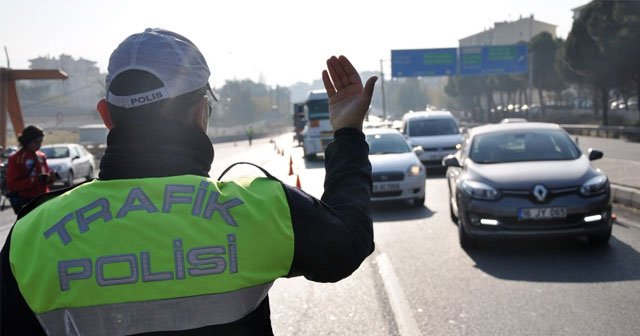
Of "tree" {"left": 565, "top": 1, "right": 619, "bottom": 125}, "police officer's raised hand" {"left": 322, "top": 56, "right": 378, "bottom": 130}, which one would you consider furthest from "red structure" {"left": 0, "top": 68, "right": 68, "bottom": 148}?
"tree" {"left": 565, "top": 1, "right": 619, "bottom": 125}

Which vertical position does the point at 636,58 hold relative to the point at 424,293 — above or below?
above

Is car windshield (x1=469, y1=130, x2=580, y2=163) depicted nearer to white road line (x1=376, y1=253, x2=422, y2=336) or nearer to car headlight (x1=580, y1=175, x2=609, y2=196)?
car headlight (x1=580, y1=175, x2=609, y2=196)

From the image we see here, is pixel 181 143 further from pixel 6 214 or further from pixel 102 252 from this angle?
pixel 6 214

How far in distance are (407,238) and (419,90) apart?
5085 inches

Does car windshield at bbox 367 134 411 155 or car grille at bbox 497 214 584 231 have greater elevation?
car windshield at bbox 367 134 411 155

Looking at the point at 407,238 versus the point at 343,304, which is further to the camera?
the point at 407,238

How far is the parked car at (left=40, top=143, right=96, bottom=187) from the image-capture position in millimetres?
21016

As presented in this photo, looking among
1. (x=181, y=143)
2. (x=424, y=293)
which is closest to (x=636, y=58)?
(x=424, y=293)

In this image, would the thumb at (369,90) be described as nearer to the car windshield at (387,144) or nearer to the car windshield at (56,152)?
the car windshield at (387,144)

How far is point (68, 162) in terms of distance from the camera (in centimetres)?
2156

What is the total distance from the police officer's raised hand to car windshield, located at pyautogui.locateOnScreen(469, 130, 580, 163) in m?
7.46

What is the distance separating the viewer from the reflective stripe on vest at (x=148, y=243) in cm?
153

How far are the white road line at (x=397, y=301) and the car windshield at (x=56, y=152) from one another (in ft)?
56.3

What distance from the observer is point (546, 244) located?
8414 mm
